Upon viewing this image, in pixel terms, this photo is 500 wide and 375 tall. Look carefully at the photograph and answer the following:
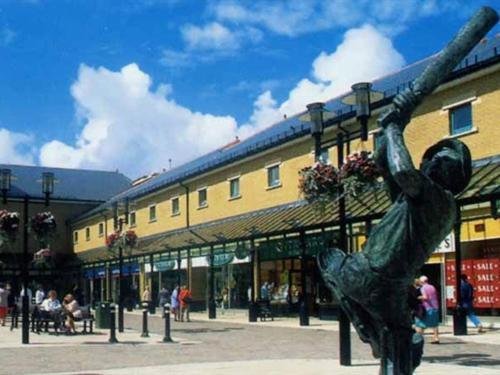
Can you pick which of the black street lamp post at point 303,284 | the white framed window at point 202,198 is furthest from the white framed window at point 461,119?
the white framed window at point 202,198

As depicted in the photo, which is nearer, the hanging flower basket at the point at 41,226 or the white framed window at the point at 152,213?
the hanging flower basket at the point at 41,226

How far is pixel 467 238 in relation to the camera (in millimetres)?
23453

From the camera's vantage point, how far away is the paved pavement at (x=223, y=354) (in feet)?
43.0

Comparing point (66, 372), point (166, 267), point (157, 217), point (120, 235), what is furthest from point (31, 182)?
point (66, 372)

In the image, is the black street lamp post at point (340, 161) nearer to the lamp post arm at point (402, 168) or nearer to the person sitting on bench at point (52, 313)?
the lamp post arm at point (402, 168)

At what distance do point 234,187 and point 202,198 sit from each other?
3.79 metres

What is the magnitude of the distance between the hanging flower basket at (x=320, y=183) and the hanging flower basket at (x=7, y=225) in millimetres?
13986

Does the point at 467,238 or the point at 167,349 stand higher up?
the point at 467,238

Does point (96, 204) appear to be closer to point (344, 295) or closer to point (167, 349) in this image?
point (167, 349)

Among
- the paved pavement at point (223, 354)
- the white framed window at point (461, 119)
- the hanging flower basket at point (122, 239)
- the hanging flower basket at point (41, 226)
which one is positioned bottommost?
the paved pavement at point (223, 354)

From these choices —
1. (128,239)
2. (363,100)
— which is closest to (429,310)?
(363,100)

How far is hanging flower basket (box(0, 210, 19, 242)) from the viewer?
24.6 m

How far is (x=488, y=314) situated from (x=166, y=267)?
878 inches

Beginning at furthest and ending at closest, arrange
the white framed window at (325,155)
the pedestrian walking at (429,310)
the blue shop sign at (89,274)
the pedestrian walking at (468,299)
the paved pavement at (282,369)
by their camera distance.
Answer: the blue shop sign at (89,274) → the pedestrian walking at (468,299) → the pedestrian walking at (429,310) → the white framed window at (325,155) → the paved pavement at (282,369)
